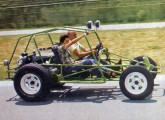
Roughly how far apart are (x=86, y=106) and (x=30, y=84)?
1195 millimetres

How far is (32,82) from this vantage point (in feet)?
22.3

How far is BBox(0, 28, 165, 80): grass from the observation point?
11180mm

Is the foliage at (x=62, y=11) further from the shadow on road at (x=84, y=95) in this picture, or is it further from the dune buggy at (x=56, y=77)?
the dune buggy at (x=56, y=77)

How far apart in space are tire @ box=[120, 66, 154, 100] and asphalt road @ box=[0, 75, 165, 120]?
142mm

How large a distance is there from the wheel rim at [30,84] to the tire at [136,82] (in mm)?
1588

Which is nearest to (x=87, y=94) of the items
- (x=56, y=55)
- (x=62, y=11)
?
(x=56, y=55)

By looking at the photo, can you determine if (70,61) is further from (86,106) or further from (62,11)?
(62,11)

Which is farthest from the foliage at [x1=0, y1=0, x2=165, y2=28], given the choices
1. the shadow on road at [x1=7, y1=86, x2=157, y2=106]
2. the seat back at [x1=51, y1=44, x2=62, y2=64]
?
the seat back at [x1=51, y1=44, x2=62, y2=64]

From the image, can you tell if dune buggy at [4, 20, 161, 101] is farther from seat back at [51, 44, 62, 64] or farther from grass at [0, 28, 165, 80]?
grass at [0, 28, 165, 80]

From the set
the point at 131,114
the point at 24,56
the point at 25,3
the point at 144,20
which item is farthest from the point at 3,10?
the point at 131,114

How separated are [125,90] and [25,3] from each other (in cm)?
1086

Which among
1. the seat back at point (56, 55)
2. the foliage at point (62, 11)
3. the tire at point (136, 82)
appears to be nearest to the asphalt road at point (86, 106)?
the tire at point (136, 82)

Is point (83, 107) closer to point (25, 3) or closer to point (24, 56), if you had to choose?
point (24, 56)

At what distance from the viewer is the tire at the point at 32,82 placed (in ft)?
21.6
